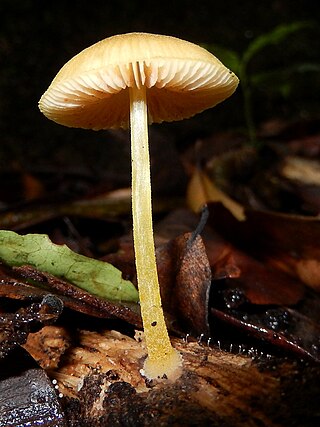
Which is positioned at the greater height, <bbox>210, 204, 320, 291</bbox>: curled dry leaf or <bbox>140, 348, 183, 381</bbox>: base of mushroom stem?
<bbox>210, 204, 320, 291</bbox>: curled dry leaf

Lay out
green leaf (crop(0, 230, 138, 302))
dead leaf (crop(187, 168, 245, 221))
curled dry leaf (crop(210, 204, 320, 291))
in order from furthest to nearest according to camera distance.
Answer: dead leaf (crop(187, 168, 245, 221)), curled dry leaf (crop(210, 204, 320, 291)), green leaf (crop(0, 230, 138, 302))

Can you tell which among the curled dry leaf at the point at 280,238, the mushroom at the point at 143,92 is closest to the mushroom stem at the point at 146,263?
the mushroom at the point at 143,92

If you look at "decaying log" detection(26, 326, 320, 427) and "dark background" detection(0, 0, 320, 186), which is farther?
"dark background" detection(0, 0, 320, 186)

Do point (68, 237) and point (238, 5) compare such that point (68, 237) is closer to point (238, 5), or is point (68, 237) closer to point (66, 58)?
point (66, 58)

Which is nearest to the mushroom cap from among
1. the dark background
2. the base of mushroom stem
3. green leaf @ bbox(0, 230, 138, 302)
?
green leaf @ bbox(0, 230, 138, 302)

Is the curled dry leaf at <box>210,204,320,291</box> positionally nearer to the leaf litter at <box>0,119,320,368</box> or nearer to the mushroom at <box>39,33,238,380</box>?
Answer: the leaf litter at <box>0,119,320,368</box>

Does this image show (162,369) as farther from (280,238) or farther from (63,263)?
(280,238)

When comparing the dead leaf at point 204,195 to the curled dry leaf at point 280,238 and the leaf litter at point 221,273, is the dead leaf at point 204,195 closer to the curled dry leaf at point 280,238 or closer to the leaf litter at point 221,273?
the leaf litter at point 221,273

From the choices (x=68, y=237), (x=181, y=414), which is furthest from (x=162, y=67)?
(x=68, y=237)

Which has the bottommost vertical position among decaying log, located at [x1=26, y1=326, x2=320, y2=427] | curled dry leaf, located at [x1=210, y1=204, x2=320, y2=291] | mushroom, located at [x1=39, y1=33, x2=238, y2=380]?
decaying log, located at [x1=26, y1=326, x2=320, y2=427]
